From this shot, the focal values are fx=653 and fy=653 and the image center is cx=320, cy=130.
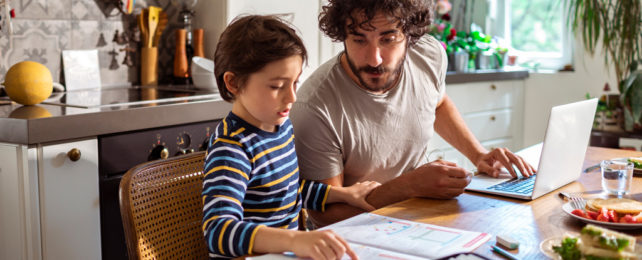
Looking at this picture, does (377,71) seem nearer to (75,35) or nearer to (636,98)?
(75,35)

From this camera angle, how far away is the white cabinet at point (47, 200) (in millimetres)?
1862

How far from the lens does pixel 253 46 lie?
1184 millimetres

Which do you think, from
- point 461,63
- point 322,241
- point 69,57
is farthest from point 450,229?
point 461,63

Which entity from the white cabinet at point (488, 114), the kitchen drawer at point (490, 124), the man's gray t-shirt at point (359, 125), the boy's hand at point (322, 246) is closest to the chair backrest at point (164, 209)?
the man's gray t-shirt at point (359, 125)

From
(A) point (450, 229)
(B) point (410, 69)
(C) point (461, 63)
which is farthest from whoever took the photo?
(C) point (461, 63)

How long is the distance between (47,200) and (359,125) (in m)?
0.95

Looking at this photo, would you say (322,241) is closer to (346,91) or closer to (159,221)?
(159,221)

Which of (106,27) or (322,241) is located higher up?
(106,27)

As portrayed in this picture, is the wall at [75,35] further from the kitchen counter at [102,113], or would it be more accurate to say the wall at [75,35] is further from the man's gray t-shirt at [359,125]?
the man's gray t-shirt at [359,125]

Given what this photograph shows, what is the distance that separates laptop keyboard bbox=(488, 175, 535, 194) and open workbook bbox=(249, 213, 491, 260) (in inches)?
13.9

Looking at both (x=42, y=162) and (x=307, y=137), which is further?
(x=42, y=162)

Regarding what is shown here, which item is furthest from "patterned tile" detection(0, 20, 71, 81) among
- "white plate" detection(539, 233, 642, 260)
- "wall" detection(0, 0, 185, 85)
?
"white plate" detection(539, 233, 642, 260)

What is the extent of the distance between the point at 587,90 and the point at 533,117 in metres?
0.39

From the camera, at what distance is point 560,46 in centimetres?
431
